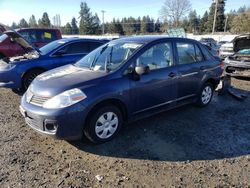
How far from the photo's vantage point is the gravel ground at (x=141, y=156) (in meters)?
3.08

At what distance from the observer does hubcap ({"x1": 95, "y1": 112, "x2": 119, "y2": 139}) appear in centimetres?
382

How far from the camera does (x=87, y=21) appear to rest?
76.5 m

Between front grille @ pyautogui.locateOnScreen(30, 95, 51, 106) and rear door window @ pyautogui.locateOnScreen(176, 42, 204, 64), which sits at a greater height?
rear door window @ pyautogui.locateOnScreen(176, 42, 204, 64)

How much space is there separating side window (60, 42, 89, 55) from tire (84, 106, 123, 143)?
414cm

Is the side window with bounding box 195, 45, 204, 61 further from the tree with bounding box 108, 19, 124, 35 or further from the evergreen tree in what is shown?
the evergreen tree

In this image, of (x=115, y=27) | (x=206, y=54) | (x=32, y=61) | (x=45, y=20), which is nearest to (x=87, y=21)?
(x=115, y=27)

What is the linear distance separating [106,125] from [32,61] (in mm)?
3930

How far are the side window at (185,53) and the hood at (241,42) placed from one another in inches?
169

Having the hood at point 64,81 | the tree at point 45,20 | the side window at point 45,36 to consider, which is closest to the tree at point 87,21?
the tree at point 45,20

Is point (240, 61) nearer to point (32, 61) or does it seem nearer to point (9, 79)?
point (32, 61)

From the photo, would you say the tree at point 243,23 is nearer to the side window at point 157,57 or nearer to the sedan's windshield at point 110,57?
the side window at point 157,57

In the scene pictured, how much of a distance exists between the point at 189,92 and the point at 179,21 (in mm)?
58463

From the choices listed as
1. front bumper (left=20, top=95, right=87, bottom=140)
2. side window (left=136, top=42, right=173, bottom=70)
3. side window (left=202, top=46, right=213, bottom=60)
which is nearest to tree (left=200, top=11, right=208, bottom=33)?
side window (left=202, top=46, right=213, bottom=60)

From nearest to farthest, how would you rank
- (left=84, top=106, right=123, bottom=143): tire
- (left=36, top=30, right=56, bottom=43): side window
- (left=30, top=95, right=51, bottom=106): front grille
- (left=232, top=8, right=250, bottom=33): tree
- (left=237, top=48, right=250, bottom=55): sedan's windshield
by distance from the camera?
(left=30, top=95, right=51, bottom=106): front grille
(left=84, top=106, right=123, bottom=143): tire
(left=237, top=48, right=250, bottom=55): sedan's windshield
(left=36, top=30, right=56, bottom=43): side window
(left=232, top=8, right=250, bottom=33): tree
